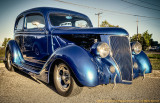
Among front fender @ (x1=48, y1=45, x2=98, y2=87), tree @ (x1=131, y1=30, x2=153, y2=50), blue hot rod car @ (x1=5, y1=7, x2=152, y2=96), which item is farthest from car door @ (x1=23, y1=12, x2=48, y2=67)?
tree @ (x1=131, y1=30, x2=153, y2=50)

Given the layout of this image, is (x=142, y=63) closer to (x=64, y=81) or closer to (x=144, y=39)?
(x=64, y=81)

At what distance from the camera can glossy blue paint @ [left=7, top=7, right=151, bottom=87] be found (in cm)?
202

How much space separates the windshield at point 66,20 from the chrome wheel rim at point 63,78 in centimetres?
135

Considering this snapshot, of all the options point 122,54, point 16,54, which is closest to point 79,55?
point 122,54

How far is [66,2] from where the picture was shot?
1300 cm

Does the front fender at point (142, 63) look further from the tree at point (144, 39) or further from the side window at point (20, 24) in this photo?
the tree at point (144, 39)

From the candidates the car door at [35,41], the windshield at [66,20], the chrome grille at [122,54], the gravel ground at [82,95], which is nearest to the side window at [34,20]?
the car door at [35,41]

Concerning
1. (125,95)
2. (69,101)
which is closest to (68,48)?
(69,101)

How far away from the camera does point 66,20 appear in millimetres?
3635

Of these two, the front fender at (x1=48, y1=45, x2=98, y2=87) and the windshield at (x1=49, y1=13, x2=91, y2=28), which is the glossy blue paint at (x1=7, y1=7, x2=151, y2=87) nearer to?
the front fender at (x1=48, y1=45, x2=98, y2=87)

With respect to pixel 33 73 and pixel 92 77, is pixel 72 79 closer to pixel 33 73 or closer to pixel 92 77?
pixel 92 77

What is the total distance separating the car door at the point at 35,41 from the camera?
3238mm

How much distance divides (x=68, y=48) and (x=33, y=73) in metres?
1.25

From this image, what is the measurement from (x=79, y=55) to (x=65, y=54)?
275 millimetres
